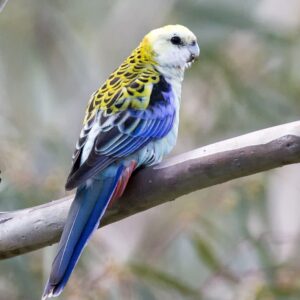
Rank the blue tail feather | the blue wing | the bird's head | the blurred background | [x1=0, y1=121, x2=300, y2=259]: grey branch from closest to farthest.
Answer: [x1=0, y1=121, x2=300, y2=259]: grey branch → the blue tail feather → the blue wing → the bird's head → the blurred background

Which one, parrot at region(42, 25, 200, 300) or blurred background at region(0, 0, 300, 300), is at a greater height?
parrot at region(42, 25, 200, 300)

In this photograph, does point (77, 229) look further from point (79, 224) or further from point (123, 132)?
point (123, 132)

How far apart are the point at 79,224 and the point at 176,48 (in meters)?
0.76

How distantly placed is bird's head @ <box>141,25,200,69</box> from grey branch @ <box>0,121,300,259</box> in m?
0.54

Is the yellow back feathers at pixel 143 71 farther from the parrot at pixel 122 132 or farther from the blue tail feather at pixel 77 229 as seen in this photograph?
the blue tail feather at pixel 77 229

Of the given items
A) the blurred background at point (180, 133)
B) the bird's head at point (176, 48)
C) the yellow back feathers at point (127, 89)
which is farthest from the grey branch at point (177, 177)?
the blurred background at point (180, 133)

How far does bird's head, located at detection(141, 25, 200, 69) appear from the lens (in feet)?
8.95

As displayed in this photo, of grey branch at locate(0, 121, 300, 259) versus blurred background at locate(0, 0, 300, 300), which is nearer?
grey branch at locate(0, 121, 300, 259)

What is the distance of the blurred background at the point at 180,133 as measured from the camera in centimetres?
328

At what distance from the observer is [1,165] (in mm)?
3068

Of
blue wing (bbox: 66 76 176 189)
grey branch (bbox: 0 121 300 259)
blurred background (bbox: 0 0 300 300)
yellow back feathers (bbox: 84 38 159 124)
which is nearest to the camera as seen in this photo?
grey branch (bbox: 0 121 300 259)

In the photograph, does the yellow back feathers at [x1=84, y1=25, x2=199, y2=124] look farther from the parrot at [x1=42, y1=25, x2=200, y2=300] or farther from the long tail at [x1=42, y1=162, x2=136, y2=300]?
the long tail at [x1=42, y1=162, x2=136, y2=300]

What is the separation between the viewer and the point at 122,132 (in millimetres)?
2428

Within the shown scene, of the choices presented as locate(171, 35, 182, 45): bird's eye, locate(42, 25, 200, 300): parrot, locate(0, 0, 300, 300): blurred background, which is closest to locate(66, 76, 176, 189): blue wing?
locate(42, 25, 200, 300): parrot
